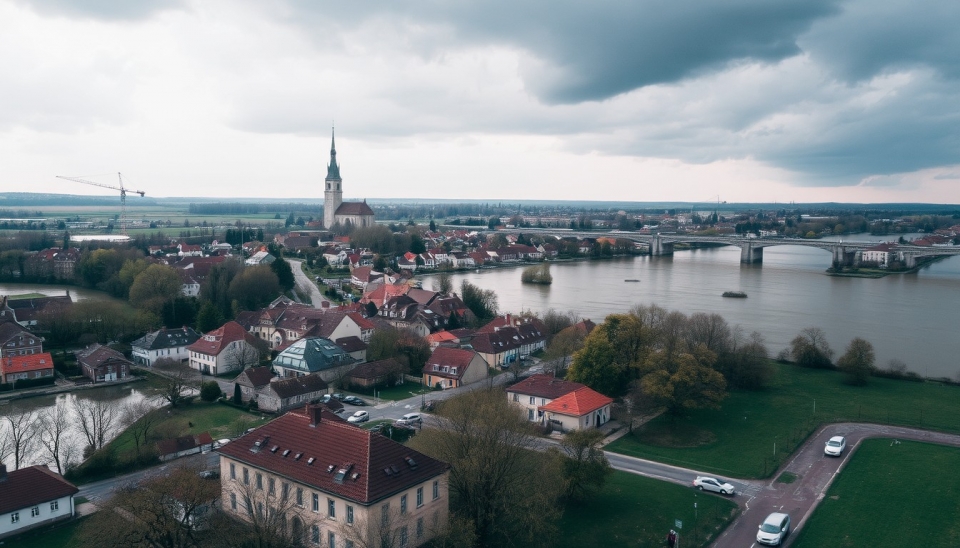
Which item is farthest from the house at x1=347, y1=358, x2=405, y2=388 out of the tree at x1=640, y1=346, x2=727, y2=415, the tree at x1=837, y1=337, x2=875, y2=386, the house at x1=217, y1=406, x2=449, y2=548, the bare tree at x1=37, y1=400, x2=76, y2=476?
the tree at x1=837, y1=337, x2=875, y2=386

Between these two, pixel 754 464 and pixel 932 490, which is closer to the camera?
pixel 932 490

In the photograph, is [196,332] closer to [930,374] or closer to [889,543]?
[889,543]

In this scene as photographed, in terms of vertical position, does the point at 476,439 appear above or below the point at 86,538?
above

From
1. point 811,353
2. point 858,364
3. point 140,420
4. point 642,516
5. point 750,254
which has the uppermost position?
point 750,254

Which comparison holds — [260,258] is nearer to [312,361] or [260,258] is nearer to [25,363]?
[25,363]

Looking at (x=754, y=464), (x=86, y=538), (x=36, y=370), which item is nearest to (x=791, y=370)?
(x=754, y=464)

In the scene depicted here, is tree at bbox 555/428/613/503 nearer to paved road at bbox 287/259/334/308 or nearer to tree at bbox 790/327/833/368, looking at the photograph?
tree at bbox 790/327/833/368

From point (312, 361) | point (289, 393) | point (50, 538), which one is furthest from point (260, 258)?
point (50, 538)

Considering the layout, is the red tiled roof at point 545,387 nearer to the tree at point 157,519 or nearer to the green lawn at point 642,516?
the green lawn at point 642,516
